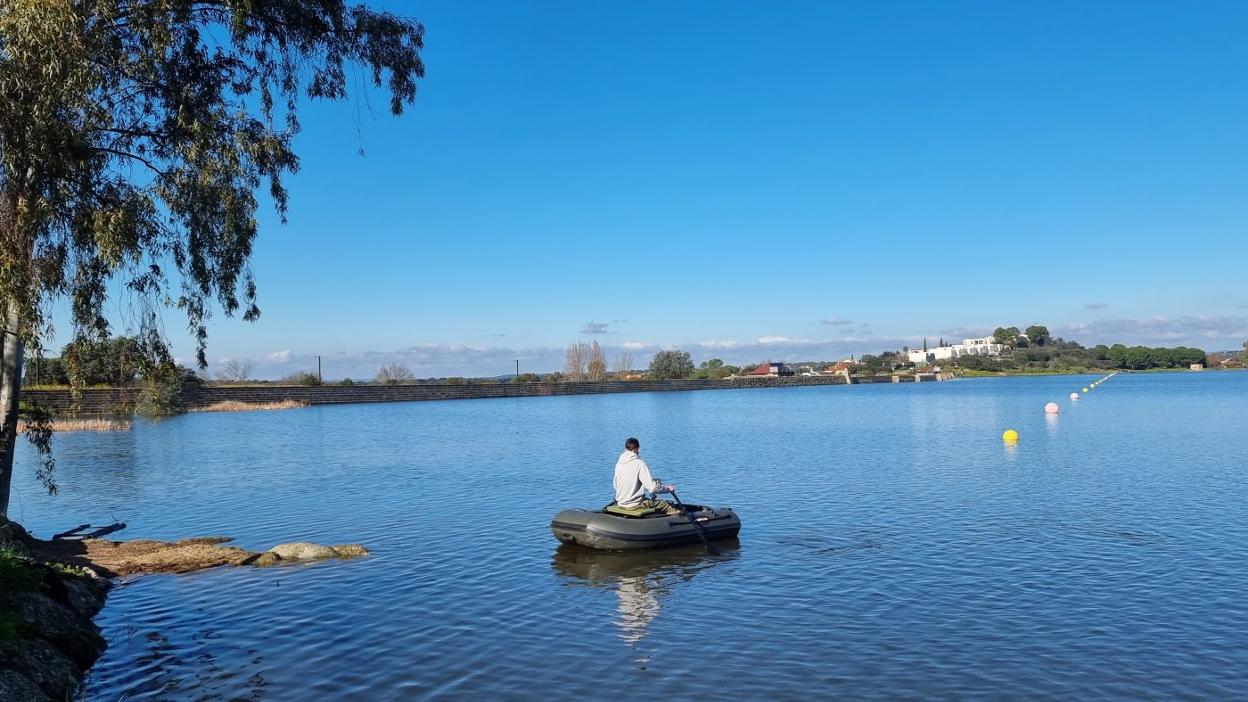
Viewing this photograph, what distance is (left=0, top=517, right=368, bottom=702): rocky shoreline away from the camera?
8.20 m

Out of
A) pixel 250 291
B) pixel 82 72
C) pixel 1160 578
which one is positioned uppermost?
pixel 82 72

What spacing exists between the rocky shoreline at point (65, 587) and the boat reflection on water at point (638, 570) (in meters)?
4.37

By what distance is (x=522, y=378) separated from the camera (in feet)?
419

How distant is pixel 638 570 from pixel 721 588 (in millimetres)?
1916

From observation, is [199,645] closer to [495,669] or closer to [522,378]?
[495,669]

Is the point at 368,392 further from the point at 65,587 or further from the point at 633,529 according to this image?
the point at 65,587

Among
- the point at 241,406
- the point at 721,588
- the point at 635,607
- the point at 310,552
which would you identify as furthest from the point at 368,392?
the point at 635,607

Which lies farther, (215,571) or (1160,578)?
(215,571)

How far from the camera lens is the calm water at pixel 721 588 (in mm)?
9539

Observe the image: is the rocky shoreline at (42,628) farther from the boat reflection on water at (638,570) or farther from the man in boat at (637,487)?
the man in boat at (637,487)

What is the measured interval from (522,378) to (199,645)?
117 meters

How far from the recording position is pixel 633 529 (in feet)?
52.2

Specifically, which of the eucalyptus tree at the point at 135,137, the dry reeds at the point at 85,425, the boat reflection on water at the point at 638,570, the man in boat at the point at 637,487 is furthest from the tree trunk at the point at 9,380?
the dry reeds at the point at 85,425

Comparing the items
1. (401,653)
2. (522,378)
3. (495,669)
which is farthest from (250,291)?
(522,378)
